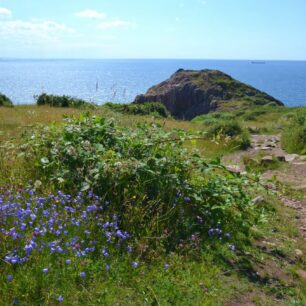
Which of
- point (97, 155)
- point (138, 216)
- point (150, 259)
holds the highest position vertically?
point (97, 155)

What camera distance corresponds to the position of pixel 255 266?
14.3ft

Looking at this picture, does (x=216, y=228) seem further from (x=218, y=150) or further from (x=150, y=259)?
(x=218, y=150)

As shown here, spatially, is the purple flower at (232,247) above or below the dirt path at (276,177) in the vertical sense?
above

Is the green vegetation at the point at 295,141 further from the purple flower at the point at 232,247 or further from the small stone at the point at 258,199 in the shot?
the purple flower at the point at 232,247

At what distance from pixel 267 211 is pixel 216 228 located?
5.19ft

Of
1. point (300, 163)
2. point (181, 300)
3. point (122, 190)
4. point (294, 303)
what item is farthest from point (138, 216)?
point (300, 163)

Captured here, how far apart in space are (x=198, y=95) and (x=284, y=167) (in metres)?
48.7

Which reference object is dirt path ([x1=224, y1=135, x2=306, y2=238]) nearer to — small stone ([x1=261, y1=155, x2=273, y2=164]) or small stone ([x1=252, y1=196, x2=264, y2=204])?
small stone ([x1=261, y1=155, x2=273, y2=164])

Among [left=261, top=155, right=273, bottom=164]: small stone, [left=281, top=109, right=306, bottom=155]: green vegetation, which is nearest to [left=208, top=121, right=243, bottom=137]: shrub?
[left=281, top=109, right=306, bottom=155]: green vegetation

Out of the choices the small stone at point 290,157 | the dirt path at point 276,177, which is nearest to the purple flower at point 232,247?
the dirt path at point 276,177

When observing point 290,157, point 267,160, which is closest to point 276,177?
point 267,160

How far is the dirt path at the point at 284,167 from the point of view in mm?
6923

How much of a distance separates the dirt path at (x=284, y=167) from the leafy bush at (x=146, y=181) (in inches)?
28.0

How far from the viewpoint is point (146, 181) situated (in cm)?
452
